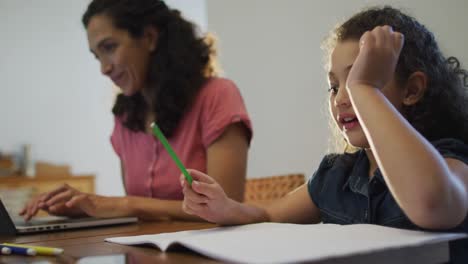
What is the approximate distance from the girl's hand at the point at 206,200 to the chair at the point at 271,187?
517 millimetres

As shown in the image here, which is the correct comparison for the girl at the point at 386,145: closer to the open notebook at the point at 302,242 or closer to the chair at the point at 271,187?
the open notebook at the point at 302,242

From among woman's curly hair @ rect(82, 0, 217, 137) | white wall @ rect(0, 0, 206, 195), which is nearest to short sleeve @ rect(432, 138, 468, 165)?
woman's curly hair @ rect(82, 0, 217, 137)

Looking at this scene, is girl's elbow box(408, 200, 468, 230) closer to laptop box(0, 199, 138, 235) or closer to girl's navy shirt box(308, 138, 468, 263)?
girl's navy shirt box(308, 138, 468, 263)

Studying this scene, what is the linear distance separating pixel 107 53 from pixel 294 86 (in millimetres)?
649

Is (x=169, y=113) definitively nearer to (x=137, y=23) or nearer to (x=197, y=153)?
(x=197, y=153)

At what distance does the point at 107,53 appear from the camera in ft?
4.95

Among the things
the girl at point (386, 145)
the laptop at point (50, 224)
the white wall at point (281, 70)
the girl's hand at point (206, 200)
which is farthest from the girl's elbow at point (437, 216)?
the white wall at point (281, 70)

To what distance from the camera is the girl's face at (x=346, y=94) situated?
794mm

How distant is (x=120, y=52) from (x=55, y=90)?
3.15 m


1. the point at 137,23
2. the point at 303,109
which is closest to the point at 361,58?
the point at 137,23

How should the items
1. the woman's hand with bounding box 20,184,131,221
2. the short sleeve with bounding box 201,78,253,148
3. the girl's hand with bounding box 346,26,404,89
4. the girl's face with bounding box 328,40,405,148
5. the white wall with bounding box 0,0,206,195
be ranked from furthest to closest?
the white wall with bounding box 0,0,206,195 < the short sleeve with bounding box 201,78,253,148 < the woman's hand with bounding box 20,184,131,221 < the girl's face with bounding box 328,40,405,148 < the girl's hand with bounding box 346,26,404,89

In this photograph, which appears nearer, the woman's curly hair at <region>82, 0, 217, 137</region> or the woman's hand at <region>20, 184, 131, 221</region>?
the woman's hand at <region>20, 184, 131, 221</region>

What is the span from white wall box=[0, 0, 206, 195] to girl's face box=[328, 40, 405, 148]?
3.65 metres

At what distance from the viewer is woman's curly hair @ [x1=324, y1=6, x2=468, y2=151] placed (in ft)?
2.80
